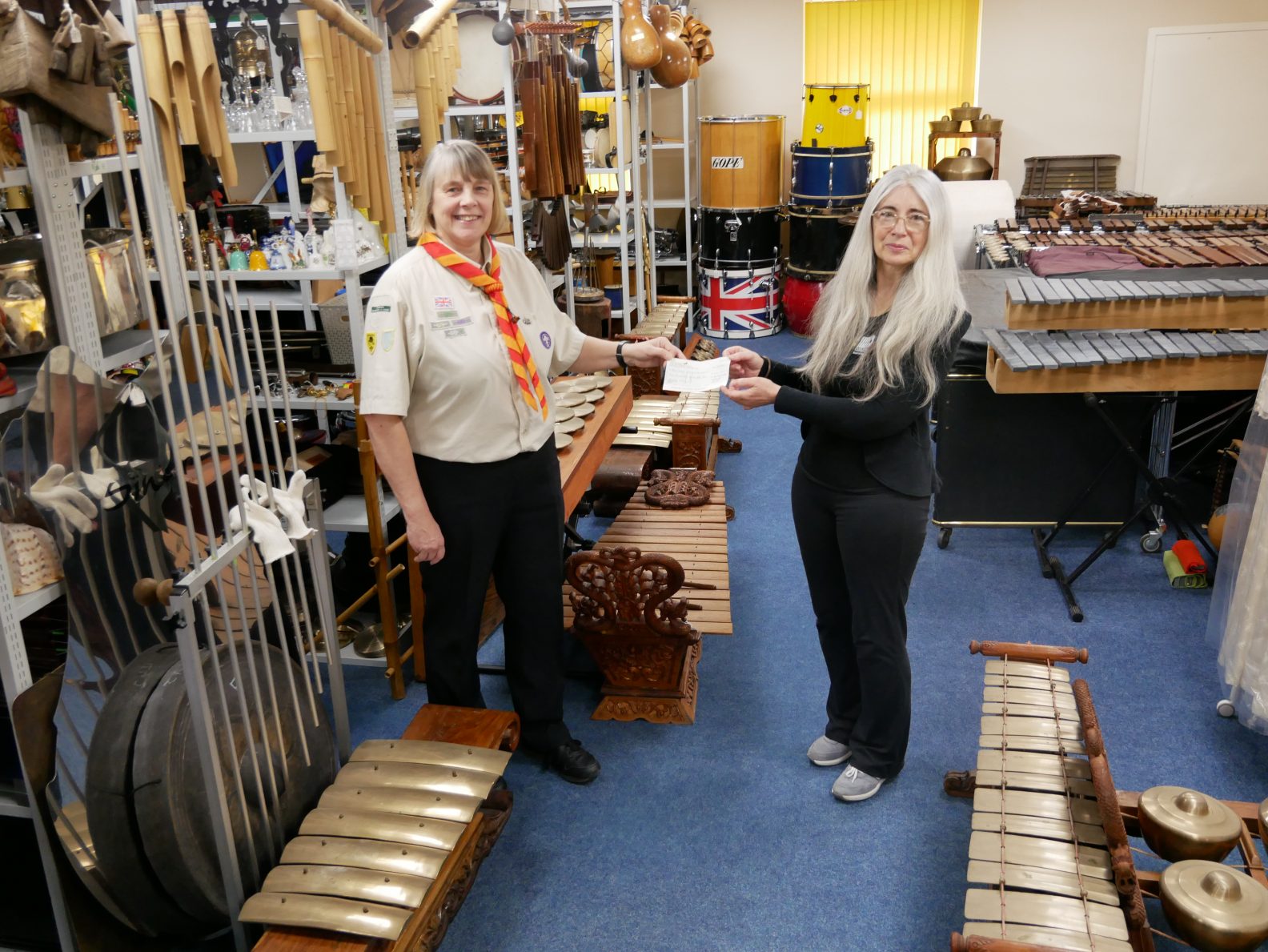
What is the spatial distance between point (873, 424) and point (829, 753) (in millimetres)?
1090

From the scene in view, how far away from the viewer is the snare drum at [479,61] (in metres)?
4.60

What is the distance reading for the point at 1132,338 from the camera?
3.69 m

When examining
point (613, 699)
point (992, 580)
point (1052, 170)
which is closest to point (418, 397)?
point (613, 699)

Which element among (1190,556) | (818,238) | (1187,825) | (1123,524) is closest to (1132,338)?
(1123,524)

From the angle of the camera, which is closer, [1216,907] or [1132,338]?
[1216,907]

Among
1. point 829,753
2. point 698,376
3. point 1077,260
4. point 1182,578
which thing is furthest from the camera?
point 1077,260

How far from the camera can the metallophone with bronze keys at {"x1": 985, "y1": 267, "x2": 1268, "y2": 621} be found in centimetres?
350

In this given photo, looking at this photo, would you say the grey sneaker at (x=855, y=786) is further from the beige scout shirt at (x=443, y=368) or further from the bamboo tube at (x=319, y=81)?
the bamboo tube at (x=319, y=81)

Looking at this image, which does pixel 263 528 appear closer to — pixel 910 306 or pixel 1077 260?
pixel 910 306

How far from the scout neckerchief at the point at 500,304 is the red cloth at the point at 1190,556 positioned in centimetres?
288

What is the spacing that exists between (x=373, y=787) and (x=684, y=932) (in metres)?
0.81

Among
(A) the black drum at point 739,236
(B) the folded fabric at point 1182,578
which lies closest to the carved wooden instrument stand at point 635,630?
(B) the folded fabric at point 1182,578

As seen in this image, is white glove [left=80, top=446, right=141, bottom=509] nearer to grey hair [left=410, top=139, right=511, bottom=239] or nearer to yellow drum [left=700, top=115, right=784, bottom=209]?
grey hair [left=410, top=139, right=511, bottom=239]

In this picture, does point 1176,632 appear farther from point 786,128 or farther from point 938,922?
point 786,128
